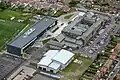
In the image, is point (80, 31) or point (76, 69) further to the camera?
point (80, 31)

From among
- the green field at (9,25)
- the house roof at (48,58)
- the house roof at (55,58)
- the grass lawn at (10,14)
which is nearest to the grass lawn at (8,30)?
the green field at (9,25)

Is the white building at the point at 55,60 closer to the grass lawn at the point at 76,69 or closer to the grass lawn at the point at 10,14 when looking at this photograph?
the grass lawn at the point at 76,69

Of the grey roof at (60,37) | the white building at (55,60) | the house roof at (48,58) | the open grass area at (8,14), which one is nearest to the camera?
the white building at (55,60)

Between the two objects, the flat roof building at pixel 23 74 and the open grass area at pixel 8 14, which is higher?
the open grass area at pixel 8 14

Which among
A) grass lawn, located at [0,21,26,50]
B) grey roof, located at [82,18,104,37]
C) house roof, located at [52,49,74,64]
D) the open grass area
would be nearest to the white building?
house roof, located at [52,49,74,64]

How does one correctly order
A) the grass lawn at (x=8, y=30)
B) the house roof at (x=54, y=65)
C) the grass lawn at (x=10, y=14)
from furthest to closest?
1. the grass lawn at (x=10, y=14)
2. the grass lawn at (x=8, y=30)
3. the house roof at (x=54, y=65)

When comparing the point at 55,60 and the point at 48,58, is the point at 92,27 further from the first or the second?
the point at 55,60

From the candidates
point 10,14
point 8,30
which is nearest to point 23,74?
point 8,30
